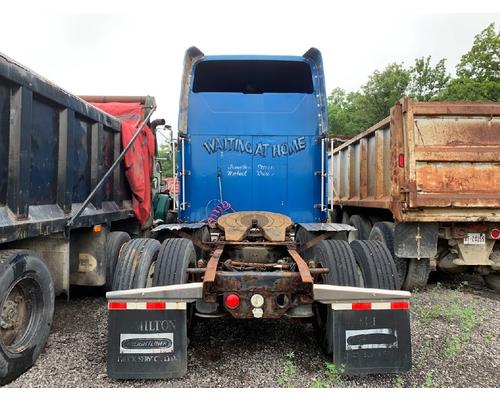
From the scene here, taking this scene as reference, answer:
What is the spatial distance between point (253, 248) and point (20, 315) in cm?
207

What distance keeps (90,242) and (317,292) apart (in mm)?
2935

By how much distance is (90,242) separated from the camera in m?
4.77

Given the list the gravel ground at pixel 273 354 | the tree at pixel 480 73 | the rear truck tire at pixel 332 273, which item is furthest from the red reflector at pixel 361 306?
the tree at pixel 480 73

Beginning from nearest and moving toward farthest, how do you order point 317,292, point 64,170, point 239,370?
point 317,292
point 239,370
point 64,170

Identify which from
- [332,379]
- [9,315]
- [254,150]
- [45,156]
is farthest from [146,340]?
[254,150]

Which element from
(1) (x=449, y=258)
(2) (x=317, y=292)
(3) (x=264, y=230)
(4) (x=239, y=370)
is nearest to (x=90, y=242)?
(3) (x=264, y=230)

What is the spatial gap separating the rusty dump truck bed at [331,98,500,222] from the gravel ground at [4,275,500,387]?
121 centimetres

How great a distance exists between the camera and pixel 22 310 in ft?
10.7

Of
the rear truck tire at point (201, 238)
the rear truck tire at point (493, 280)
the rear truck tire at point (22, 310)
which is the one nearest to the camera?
the rear truck tire at point (22, 310)

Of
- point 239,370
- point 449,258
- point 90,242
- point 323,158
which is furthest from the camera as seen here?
point 449,258

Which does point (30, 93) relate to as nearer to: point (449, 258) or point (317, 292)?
point (317, 292)

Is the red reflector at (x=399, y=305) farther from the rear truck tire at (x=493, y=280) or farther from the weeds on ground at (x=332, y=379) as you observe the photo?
the rear truck tire at (x=493, y=280)

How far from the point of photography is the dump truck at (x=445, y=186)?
205 inches

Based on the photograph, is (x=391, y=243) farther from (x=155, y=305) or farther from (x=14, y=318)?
(x=14, y=318)
